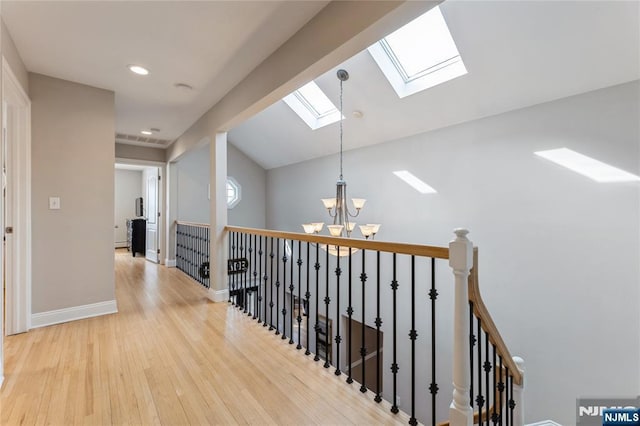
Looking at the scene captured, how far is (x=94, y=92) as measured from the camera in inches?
124

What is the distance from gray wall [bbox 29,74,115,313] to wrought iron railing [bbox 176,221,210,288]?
1405 mm

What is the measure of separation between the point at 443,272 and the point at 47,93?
4.85 meters

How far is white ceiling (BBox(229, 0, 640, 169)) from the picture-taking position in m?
2.33

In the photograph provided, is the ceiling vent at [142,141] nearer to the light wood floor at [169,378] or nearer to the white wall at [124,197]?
the light wood floor at [169,378]

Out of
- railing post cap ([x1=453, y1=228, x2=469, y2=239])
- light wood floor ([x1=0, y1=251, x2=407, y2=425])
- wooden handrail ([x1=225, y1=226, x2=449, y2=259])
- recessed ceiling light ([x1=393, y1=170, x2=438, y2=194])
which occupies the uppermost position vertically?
recessed ceiling light ([x1=393, y1=170, x2=438, y2=194])

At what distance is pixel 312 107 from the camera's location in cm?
511

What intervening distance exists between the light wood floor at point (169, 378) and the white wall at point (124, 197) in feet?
22.3

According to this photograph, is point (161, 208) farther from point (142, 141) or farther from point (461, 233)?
point (461, 233)

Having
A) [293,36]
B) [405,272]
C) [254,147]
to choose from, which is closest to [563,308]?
[405,272]

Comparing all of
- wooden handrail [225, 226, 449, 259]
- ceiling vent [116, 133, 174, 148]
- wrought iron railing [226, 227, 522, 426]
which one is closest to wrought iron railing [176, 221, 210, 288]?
wrought iron railing [226, 227, 522, 426]

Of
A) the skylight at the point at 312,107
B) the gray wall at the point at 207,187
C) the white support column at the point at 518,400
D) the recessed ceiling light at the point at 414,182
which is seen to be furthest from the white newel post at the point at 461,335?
the gray wall at the point at 207,187

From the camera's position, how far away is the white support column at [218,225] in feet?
11.7

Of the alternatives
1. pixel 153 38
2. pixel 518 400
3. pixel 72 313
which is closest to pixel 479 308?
pixel 518 400

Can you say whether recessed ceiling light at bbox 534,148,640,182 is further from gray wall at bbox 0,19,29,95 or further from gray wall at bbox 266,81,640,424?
gray wall at bbox 0,19,29,95
